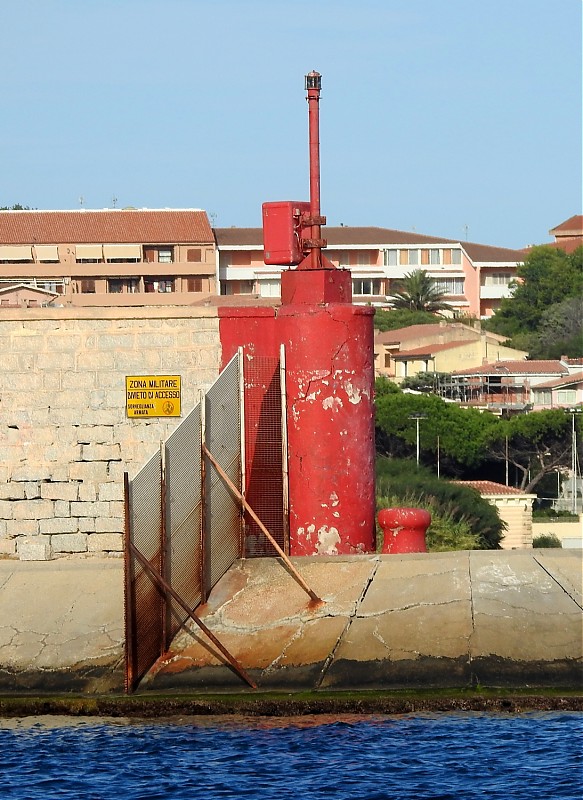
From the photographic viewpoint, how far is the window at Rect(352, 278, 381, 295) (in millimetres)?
119375

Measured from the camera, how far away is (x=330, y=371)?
53.8 feet

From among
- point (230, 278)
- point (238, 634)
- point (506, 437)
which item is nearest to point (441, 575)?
point (238, 634)

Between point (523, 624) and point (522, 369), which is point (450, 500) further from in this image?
point (522, 369)

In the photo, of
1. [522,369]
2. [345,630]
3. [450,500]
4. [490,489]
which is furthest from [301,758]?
[522,369]

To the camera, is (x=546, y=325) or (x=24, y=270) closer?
(x=24, y=270)

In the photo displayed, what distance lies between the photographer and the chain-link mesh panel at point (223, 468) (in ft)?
52.1

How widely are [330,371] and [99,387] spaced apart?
2629mm

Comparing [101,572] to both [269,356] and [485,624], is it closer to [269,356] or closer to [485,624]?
[269,356]

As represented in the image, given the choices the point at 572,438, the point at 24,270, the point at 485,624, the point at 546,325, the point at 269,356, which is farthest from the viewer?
the point at 546,325

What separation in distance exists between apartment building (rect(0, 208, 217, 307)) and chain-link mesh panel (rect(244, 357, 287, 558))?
252 feet

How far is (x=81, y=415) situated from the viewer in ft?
55.8

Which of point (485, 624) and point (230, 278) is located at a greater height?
point (230, 278)

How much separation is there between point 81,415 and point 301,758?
19.3ft

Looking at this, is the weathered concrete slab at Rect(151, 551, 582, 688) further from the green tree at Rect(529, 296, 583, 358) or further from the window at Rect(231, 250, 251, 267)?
the window at Rect(231, 250, 251, 267)
